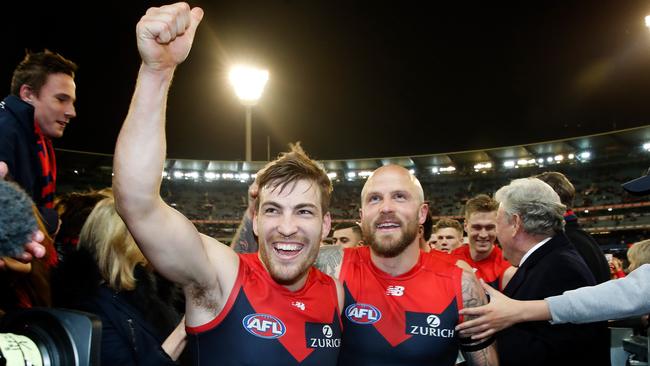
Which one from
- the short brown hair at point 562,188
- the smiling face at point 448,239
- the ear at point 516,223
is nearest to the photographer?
the ear at point 516,223

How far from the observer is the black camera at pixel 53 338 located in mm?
1134

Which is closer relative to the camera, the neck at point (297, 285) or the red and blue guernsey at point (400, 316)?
the neck at point (297, 285)

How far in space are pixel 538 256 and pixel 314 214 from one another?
1.75 m

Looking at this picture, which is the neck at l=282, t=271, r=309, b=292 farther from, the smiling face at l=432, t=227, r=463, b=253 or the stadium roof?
the stadium roof

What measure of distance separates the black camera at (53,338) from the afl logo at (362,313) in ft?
5.94

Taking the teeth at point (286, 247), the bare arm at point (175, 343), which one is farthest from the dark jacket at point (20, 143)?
the teeth at point (286, 247)

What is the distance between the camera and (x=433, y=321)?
2.88m

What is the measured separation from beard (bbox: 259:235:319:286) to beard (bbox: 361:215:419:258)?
0.77 metres

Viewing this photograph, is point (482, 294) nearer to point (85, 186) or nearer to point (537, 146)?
point (537, 146)

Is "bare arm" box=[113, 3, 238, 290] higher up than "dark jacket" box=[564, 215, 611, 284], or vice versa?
"bare arm" box=[113, 3, 238, 290]

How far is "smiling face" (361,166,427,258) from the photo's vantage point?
3094mm

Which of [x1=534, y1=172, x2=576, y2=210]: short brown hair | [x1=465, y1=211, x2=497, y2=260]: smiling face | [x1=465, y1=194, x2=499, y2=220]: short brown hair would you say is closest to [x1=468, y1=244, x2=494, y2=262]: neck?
[x1=465, y1=211, x2=497, y2=260]: smiling face

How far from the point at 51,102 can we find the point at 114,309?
159cm

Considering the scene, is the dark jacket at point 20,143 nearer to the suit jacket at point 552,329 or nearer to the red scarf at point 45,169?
the red scarf at point 45,169
